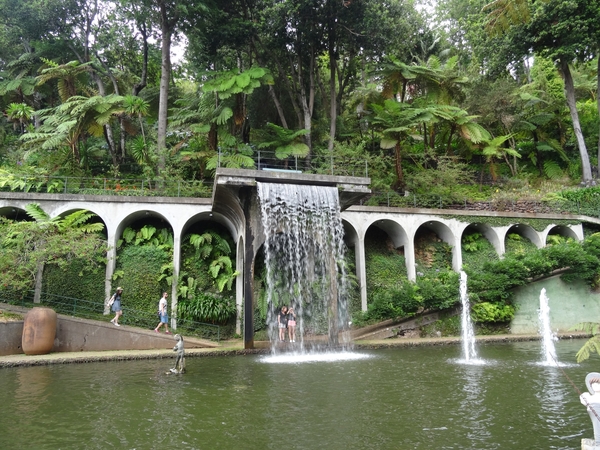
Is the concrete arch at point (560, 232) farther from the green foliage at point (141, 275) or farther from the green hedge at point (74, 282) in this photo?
the green hedge at point (74, 282)

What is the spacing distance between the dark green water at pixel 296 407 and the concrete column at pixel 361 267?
863 centimetres

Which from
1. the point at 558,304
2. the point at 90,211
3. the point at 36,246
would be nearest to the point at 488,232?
the point at 558,304

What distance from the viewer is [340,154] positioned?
904 inches

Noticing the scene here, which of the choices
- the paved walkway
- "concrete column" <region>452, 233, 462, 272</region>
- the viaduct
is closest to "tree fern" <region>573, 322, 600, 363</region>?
the viaduct

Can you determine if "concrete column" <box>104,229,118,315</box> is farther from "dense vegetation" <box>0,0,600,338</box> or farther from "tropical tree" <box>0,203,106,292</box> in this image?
"tropical tree" <box>0,203,106,292</box>

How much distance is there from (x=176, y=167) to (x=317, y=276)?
1116 centimetres

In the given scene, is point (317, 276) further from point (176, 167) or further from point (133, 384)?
point (176, 167)

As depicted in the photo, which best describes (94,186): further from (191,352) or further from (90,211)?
(191,352)

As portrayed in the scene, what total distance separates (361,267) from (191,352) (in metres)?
9.59

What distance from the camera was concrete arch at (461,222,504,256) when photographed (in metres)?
23.4

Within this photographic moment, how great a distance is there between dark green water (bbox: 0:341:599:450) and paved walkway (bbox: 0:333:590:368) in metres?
0.68

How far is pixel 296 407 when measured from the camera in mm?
7715

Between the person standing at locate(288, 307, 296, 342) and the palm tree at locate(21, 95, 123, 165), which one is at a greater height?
the palm tree at locate(21, 95, 123, 165)

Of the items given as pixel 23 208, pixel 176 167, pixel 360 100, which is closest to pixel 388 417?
pixel 23 208
